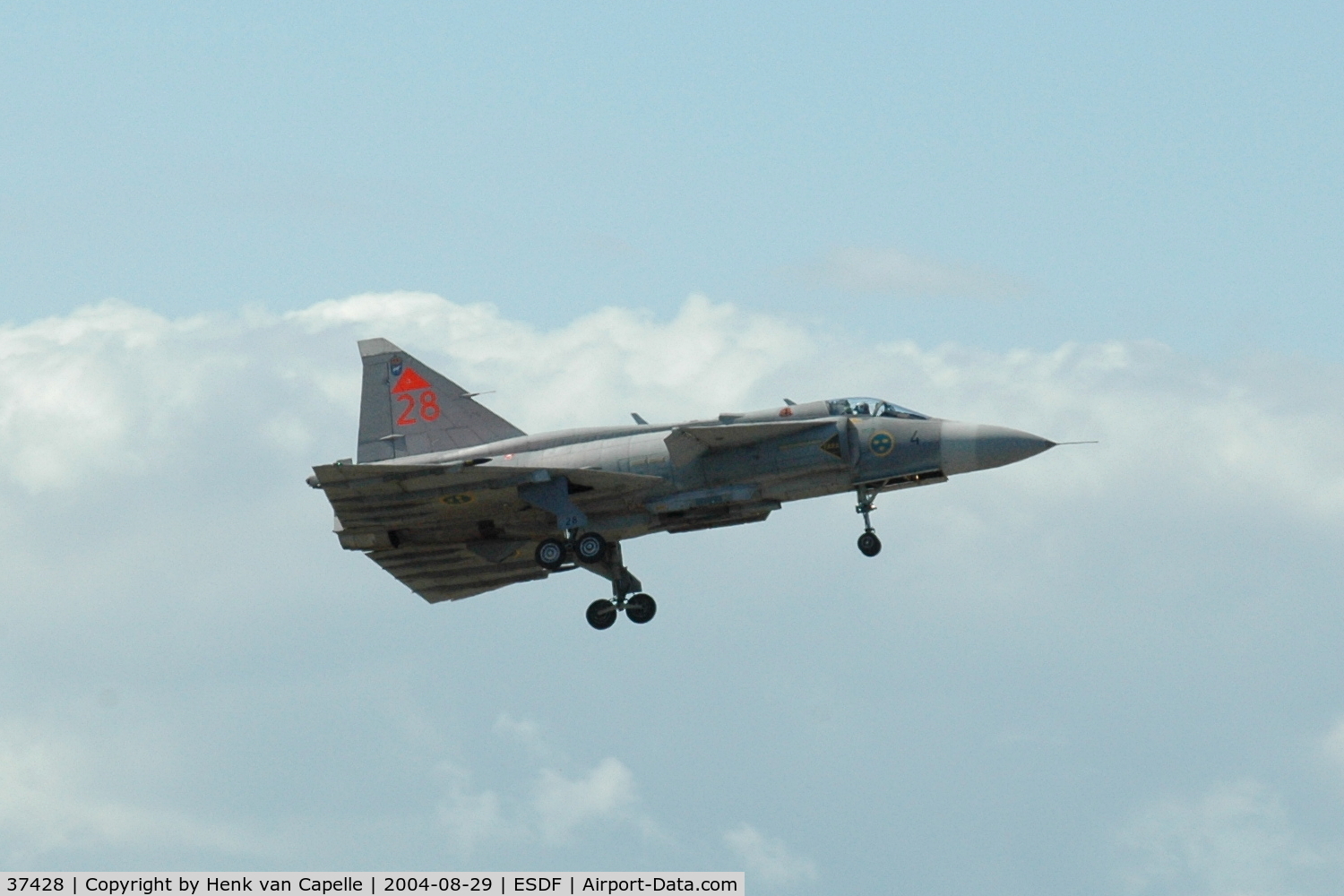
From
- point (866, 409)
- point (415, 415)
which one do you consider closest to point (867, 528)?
point (866, 409)

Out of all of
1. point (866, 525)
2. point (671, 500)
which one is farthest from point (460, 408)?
point (866, 525)

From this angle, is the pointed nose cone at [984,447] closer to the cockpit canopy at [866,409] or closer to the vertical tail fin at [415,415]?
the cockpit canopy at [866,409]

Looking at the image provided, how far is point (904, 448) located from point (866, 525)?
5.52ft

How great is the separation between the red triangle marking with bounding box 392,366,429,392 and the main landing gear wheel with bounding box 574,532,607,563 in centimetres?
526

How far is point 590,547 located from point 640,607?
245 centimetres

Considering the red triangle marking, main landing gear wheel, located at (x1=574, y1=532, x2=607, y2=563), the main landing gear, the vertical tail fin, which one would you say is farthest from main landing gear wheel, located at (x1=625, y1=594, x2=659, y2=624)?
the red triangle marking

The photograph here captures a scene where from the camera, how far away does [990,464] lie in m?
44.5

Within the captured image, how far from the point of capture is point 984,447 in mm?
44406

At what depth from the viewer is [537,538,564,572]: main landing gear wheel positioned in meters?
46.1

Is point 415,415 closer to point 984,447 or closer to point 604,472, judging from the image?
point 604,472

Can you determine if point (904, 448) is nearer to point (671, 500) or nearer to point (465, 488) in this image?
point (671, 500)

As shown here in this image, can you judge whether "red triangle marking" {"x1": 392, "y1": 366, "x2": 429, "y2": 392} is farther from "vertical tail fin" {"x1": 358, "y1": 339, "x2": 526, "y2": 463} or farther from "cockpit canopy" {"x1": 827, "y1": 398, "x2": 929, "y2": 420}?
"cockpit canopy" {"x1": 827, "y1": 398, "x2": 929, "y2": 420}

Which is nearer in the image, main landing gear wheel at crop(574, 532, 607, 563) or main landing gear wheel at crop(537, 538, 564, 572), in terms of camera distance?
main landing gear wheel at crop(574, 532, 607, 563)

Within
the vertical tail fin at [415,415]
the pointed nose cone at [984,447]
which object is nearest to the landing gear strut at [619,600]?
the vertical tail fin at [415,415]
